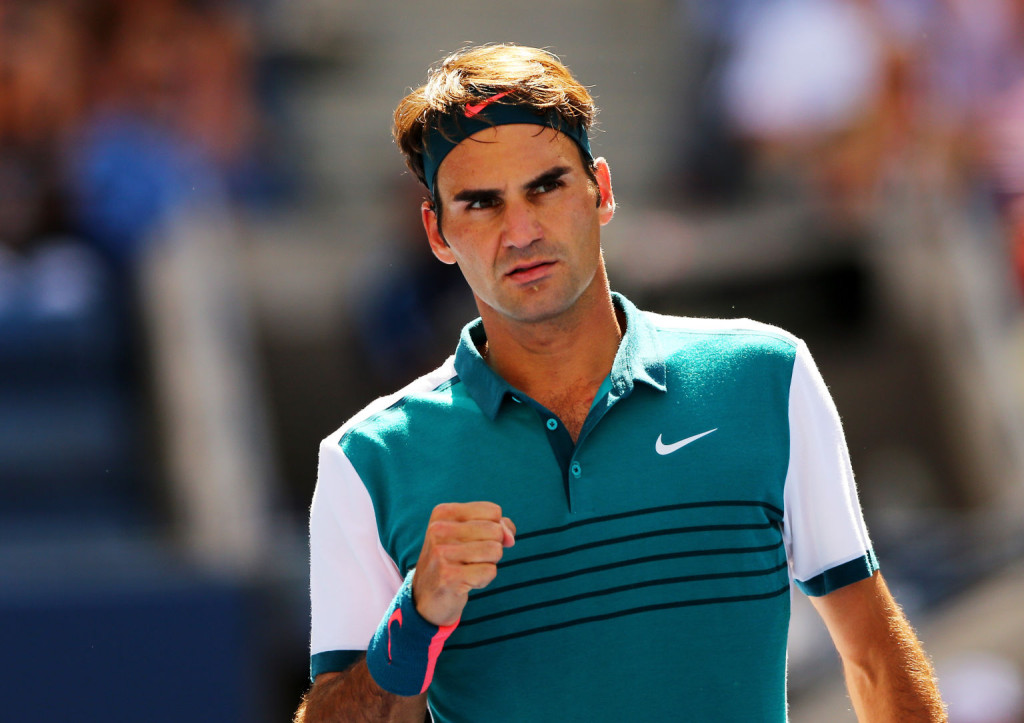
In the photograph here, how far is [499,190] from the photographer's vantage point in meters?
2.03

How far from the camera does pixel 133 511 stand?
19.7ft

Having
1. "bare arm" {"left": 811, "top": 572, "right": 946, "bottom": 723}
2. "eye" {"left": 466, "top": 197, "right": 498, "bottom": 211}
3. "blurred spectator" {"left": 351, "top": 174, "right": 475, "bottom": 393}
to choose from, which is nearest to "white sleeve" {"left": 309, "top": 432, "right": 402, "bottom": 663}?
"eye" {"left": 466, "top": 197, "right": 498, "bottom": 211}

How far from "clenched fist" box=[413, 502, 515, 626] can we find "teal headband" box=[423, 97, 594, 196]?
0.62 metres

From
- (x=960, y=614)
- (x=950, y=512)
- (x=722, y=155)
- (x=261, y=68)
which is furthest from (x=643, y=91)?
(x=960, y=614)

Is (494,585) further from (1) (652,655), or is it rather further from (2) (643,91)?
(2) (643,91)

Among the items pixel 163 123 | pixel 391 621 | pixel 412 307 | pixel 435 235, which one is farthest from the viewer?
pixel 163 123

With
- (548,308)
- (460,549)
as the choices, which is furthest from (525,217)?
(460,549)

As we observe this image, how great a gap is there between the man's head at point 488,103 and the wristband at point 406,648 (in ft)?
2.30

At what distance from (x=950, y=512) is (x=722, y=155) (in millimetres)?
2478

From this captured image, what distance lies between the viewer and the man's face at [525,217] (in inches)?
79.5

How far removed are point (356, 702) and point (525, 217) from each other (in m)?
0.78

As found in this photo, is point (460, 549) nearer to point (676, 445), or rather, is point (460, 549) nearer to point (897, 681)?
point (676, 445)

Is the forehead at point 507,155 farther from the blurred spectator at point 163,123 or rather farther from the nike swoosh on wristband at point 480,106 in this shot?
the blurred spectator at point 163,123

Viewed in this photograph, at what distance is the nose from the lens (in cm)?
200
